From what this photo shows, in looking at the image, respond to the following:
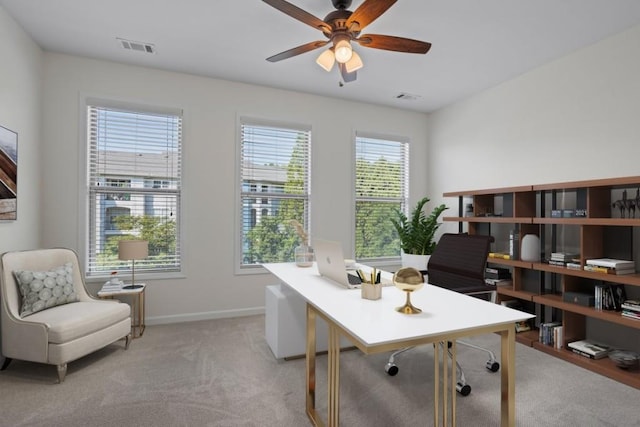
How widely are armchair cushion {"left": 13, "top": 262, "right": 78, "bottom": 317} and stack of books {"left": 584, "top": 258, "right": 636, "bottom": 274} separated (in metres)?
4.30

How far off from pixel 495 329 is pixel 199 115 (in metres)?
3.62

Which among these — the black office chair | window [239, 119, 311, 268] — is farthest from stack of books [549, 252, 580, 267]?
window [239, 119, 311, 268]

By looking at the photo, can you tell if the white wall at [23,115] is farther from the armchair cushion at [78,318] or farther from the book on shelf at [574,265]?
the book on shelf at [574,265]

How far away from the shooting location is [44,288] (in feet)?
8.55

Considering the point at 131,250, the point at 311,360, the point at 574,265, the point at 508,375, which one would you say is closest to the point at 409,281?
the point at 508,375

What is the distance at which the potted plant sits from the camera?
4465 mm

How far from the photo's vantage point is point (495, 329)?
142 centimetres

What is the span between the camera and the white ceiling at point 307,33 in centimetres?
255

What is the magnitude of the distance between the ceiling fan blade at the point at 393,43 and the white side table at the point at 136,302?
2918mm

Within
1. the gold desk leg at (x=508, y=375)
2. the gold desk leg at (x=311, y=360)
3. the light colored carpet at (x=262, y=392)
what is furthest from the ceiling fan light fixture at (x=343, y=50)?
the light colored carpet at (x=262, y=392)

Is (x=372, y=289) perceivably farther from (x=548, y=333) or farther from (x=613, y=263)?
(x=548, y=333)

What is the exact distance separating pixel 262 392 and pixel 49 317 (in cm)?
168

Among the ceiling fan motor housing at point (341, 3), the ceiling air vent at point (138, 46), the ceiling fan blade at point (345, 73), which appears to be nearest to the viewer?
the ceiling fan motor housing at point (341, 3)

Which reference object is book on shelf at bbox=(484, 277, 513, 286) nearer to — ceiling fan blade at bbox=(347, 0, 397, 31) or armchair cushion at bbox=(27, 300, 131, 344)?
ceiling fan blade at bbox=(347, 0, 397, 31)
